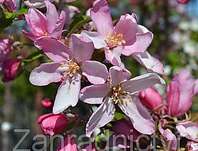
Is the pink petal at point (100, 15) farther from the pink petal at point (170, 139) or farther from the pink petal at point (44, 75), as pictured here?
the pink petal at point (170, 139)

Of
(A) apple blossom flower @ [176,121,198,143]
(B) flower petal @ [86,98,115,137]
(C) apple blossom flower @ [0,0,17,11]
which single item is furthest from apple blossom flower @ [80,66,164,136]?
(C) apple blossom flower @ [0,0,17,11]

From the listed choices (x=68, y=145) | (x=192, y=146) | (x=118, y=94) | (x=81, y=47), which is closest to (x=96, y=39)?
(x=81, y=47)

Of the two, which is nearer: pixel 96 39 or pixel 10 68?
pixel 96 39

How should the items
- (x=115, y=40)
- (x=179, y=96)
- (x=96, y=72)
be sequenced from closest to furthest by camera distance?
(x=96, y=72) < (x=115, y=40) < (x=179, y=96)

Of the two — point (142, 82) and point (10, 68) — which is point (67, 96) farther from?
point (10, 68)

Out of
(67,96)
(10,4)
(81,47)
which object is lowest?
(67,96)

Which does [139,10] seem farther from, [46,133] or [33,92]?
[46,133]

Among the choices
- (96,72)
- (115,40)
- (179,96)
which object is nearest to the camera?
(96,72)
